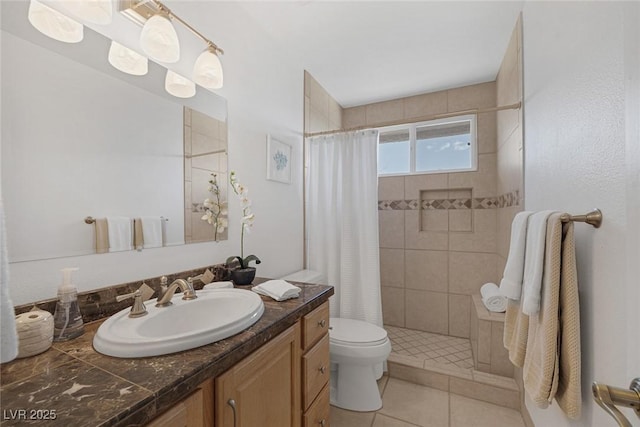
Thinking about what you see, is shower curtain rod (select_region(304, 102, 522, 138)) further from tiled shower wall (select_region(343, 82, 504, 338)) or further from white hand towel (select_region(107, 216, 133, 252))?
white hand towel (select_region(107, 216, 133, 252))

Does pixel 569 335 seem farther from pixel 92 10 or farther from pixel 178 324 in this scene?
Answer: pixel 92 10

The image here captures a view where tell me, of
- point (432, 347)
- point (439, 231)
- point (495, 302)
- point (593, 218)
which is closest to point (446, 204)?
point (439, 231)

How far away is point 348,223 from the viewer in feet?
7.03

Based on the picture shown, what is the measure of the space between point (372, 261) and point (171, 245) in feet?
4.61

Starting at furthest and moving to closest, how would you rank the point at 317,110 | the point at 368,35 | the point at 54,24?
the point at 317,110 → the point at 368,35 → the point at 54,24

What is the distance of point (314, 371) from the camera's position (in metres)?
1.18

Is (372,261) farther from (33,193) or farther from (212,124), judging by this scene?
(33,193)

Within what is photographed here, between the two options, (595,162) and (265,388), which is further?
(265,388)

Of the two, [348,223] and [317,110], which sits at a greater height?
[317,110]

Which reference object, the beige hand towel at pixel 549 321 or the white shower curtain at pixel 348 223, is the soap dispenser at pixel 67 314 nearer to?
the beige hand towel at pixel 549 321

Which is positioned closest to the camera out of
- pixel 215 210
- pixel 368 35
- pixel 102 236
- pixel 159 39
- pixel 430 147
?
pixel 102 236

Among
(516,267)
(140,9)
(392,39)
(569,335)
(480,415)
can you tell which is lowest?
(480,415)

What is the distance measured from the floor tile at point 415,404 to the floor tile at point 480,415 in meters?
0.06

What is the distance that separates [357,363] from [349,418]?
13.3 inches
